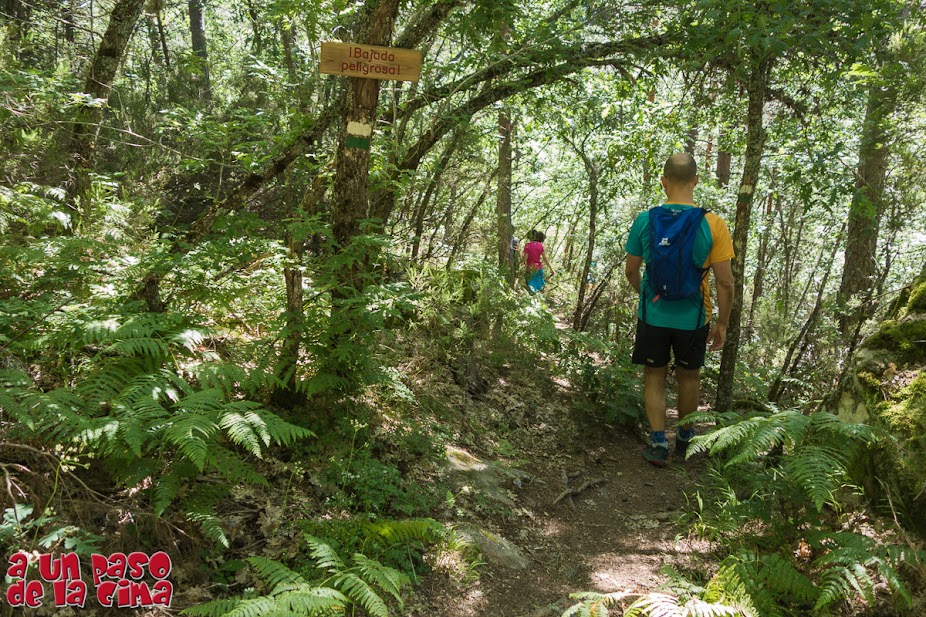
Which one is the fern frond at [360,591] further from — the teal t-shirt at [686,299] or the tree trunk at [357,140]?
the teal t-shirt at [686,299]

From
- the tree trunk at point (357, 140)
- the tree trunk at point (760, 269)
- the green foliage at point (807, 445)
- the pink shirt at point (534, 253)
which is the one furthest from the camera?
the tree trunk at point (760, 269)

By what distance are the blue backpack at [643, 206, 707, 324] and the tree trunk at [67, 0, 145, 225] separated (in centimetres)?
518

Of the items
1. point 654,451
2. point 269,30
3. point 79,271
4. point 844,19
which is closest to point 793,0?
point 844,19

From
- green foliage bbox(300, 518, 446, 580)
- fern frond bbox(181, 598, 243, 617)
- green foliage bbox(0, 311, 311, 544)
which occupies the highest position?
green foliage bbox(0, 311, 311, 544)

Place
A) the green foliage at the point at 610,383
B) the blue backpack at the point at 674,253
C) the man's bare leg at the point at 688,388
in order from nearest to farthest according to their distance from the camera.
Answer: the blue backpack at the point at 674,253 < the man's bare leg at the point at 688,388 < the green foliage at the point at 610,383

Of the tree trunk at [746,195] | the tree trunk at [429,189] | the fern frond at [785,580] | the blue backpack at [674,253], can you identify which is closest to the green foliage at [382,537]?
the fern frond at [785,580]

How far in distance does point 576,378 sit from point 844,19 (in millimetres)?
4248

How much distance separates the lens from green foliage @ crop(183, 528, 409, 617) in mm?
2254

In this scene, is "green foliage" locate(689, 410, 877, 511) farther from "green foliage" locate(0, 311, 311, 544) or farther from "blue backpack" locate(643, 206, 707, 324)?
"green foliage" locate(0, 311, 311, 544)

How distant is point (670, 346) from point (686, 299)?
0.47 metres

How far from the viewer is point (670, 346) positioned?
4.91m

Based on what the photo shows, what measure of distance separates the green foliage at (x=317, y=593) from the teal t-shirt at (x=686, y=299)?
314 centimetres

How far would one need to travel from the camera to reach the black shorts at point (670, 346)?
4734 mm

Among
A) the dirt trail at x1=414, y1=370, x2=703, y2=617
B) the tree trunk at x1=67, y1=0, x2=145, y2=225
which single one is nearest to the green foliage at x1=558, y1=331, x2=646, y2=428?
the dirt trail at x1=414, y1=370, x2=703, y2=617
